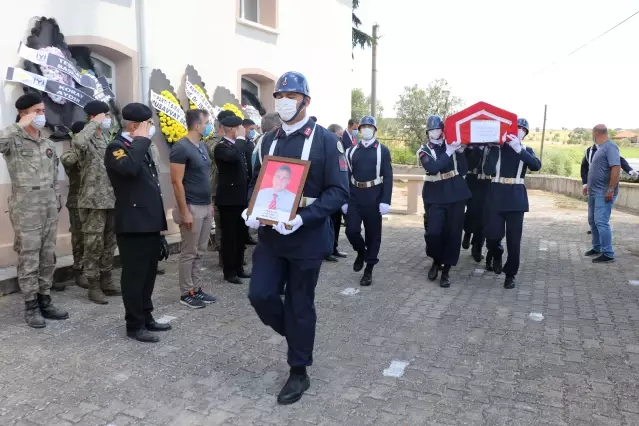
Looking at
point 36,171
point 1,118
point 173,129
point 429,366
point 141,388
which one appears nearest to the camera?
→ point 141,388

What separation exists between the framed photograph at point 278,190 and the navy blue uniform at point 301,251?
0.40 feet

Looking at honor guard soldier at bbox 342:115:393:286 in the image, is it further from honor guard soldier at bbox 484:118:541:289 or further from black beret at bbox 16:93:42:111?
black beret at bbox 16:93:42:111

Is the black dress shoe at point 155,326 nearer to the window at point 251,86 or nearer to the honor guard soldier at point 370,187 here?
the honor guard soldier at point 370,187

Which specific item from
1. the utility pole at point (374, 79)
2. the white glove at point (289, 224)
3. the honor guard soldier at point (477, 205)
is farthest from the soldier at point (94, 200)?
the utility pole at point (374, 79)

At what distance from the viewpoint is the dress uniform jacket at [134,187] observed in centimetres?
422

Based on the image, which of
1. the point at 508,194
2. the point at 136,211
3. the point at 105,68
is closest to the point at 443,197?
the point at 508,194

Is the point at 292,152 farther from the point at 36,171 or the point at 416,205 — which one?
the point at 416,205

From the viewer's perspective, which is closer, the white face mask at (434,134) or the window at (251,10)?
the white face mask at (434,134)

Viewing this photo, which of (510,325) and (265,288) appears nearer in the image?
(265,288)

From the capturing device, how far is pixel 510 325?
16.5 feet

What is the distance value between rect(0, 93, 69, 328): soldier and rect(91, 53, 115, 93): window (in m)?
3.30

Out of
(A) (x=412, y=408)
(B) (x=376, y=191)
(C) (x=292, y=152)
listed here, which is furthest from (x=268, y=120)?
(A) (x=412, y=408)

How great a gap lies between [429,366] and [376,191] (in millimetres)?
2857

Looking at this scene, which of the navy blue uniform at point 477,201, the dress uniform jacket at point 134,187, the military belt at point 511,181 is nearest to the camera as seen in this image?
the dress uniform jacket at point 134,187
